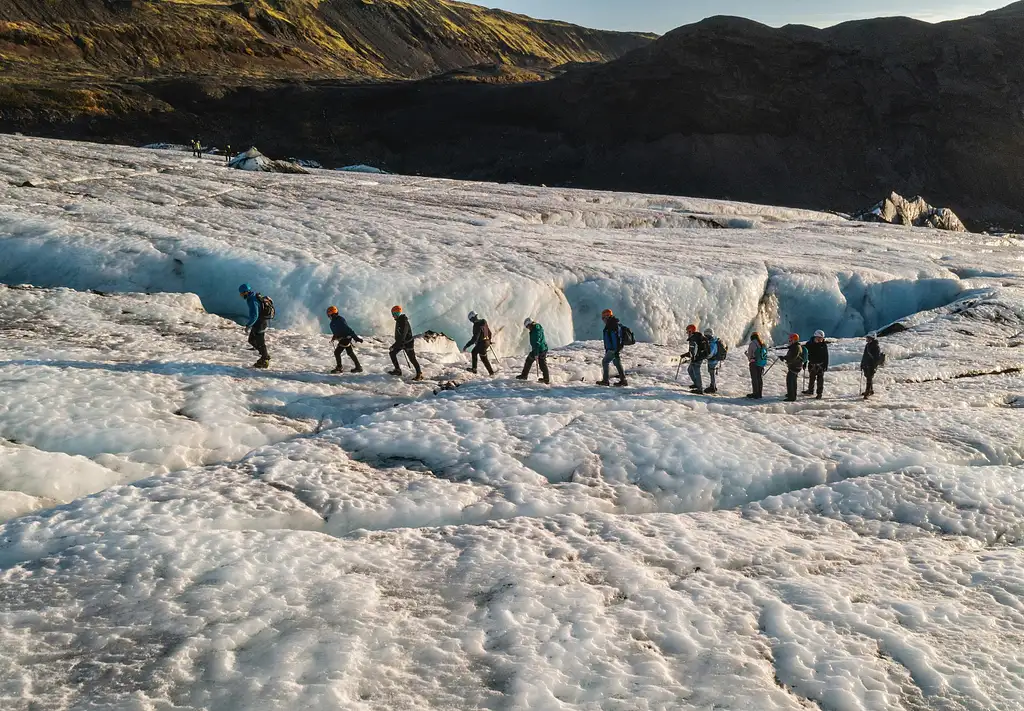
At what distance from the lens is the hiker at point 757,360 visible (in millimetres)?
16141

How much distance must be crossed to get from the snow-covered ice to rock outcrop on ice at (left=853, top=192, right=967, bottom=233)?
30.8 m

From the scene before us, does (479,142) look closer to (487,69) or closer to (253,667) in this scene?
(487,69)

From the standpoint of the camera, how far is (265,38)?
121312mm

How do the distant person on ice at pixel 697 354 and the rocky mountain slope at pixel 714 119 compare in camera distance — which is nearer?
the distant person on ice at pixel 697 354

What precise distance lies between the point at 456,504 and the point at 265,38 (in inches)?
5164

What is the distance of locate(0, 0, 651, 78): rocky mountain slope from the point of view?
323ft

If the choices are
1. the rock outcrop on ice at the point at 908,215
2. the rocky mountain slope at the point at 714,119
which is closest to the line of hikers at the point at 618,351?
the rock outcrop on ice at the point at 908,215

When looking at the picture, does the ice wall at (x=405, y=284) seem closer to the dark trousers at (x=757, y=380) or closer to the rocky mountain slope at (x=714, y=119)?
the dark trousers at (x=757, y=380)

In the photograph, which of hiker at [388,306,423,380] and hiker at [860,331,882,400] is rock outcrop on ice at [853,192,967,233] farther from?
hiker at [388,306,423,380]

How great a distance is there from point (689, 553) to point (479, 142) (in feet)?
273

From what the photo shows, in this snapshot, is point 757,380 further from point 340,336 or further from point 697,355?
point 340,336

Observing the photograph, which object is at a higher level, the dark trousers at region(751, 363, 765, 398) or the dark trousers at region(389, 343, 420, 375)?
the dark trousers at region(389, 343, 420, 375)

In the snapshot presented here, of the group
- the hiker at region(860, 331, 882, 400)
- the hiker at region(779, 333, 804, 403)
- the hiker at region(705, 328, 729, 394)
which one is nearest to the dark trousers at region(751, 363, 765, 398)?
the hiker at region(779, 333, 804, 403)

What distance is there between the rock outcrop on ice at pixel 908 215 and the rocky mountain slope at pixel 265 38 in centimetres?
9134
